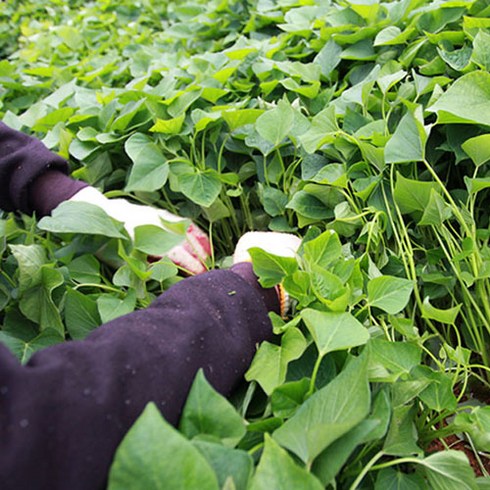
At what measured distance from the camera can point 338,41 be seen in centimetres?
88

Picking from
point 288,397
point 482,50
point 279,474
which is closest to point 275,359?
point 288,397

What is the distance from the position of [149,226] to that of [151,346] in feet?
0.63

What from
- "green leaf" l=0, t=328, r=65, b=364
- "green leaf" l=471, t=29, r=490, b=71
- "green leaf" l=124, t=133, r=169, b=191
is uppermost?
"green leaf" l=471, t=29, r=490, b=71

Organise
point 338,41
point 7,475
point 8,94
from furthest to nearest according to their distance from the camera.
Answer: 1. point 8,94
2. point 338,41
3. point 7,475

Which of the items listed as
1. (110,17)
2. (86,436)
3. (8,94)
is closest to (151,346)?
(86,436)

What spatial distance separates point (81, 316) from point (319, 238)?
0.26m

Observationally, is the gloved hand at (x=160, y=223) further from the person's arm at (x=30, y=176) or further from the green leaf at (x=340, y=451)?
the green leaf at (x=340, y=451)

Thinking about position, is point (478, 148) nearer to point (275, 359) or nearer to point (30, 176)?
point (275, 359)

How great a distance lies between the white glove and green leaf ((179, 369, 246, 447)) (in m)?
0.26

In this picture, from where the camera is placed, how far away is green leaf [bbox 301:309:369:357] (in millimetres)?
433

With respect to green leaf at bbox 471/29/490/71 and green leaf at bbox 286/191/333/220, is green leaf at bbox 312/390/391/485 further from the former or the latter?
green leaf at bbox 471/29/490/71

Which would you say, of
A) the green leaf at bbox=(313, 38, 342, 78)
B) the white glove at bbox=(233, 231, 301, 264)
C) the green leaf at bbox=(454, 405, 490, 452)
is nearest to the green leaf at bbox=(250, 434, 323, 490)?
the green leaf at bbox=(454, 405, 490, 452)

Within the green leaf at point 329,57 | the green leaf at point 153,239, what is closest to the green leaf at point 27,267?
the green leaf at point 153,239

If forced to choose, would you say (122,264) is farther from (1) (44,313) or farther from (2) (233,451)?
(2) (233,451)
